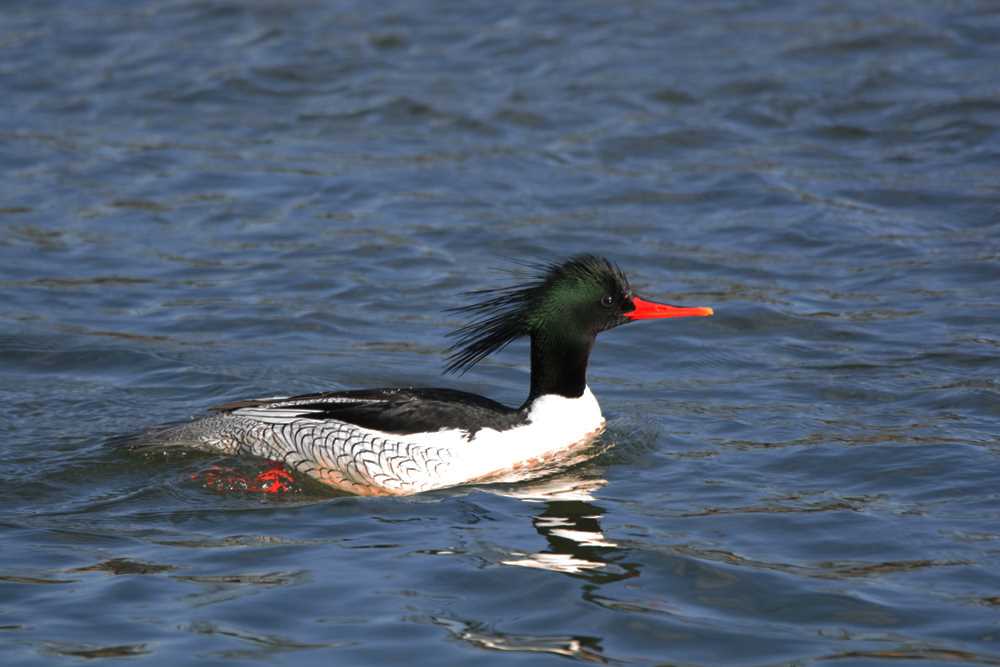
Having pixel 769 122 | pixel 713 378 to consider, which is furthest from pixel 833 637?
pixel 769 122

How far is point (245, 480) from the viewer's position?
9.93 meters

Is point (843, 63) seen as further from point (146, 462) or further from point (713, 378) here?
point (146, 462)

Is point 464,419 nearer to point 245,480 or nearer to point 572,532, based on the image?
point 572,532

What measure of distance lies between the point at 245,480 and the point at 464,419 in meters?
1.46

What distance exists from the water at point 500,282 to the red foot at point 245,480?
0.59 feet

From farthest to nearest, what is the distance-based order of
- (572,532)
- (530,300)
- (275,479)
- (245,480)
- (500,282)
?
(500,282) → (530,300) → (275,479) → (245,480) → (572,532)

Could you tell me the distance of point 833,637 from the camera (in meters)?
7.48

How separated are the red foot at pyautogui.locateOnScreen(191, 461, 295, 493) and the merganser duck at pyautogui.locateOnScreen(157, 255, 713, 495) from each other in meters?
0.11

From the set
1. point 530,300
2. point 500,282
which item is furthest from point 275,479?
point 500,282

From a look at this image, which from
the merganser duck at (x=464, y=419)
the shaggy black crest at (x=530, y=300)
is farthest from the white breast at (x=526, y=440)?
the shaggy black crest at (x=530, y=300)

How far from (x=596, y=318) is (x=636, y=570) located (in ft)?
8.13

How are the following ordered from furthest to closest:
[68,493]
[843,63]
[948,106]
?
[843,63], [948,106], [68,493]

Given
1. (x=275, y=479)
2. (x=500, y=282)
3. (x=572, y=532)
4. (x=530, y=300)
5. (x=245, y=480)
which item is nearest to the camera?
(x=572, y=532)

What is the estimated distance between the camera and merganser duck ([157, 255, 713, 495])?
9938 mm
